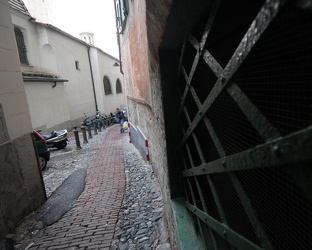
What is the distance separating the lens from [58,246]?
3.28m

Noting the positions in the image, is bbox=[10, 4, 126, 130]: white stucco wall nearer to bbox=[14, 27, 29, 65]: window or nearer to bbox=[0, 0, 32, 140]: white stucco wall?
bbox=[14, 27, 29, 65]: window

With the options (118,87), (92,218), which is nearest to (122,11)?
(92,218)

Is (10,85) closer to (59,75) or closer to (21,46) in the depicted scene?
(21,46)

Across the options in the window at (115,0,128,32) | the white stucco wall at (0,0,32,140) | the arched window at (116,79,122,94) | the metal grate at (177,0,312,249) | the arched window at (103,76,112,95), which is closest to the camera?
the metal grate at (177,0,312,249)

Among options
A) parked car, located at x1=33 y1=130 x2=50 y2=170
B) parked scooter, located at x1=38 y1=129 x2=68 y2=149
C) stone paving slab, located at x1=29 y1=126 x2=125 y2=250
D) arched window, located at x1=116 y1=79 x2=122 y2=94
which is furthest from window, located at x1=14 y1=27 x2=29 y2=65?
arched window, located at x1=116 y1=79 x2=122 y2=94

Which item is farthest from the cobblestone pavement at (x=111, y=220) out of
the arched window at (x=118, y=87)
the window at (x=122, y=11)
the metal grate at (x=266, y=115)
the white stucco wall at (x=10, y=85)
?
the arched window at (x=118, y=87)

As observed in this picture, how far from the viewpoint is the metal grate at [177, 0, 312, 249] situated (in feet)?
2.56

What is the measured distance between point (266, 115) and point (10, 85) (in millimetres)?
4324

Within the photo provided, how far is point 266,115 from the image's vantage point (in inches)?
43.2

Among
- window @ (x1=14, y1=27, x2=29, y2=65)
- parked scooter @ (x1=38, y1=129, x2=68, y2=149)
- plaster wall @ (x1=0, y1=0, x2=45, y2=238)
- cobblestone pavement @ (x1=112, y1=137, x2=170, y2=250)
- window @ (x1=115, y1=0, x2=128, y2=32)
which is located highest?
window @ (x1=14, y1=27, x2=29, y2=65)

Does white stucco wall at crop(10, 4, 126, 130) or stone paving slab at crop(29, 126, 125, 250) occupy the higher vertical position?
white stucco wall at crop(10, 4, 126, 130)

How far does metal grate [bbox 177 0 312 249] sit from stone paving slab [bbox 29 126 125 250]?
94.3 inches

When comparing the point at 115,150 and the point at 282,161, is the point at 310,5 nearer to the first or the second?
the point at 282,161

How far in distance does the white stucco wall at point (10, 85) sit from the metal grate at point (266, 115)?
3.66 meters
